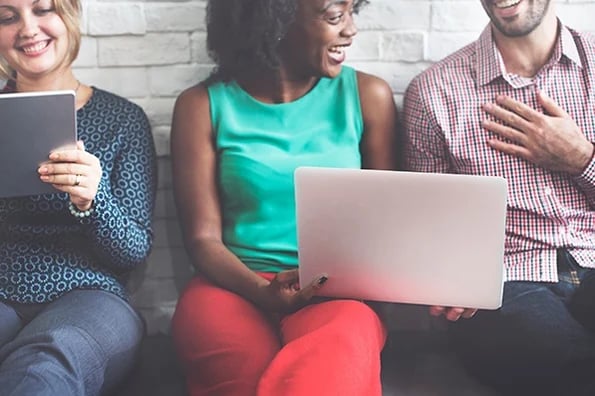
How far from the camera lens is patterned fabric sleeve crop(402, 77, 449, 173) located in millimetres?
1510

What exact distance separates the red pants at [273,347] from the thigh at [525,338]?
0.59 ft

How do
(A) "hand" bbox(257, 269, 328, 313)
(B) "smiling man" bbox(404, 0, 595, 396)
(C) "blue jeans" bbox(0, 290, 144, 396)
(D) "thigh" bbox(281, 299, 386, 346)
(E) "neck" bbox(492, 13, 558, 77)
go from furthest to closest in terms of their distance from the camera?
(E) "neck" bbox(492, 13, 558, 77) → (B) "smiling man" bbox(404, 0, 595, 396) → (A) "hand" bbox(257, 269, 328, 313) → (D) "thigh" bbox(281, 299, 386, 346) → (C) "blue jeans" bbox(0, 290, 144, 396)

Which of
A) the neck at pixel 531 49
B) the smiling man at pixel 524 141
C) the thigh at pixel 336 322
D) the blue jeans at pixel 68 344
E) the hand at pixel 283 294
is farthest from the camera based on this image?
the neck at pixel 531 49

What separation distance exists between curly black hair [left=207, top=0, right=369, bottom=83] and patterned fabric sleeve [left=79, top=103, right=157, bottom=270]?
0.18 meters

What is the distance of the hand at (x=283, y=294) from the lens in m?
1.30

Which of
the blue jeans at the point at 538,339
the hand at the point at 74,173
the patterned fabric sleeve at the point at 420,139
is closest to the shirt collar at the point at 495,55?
the patterned fabric sleeve at the point at 420,139

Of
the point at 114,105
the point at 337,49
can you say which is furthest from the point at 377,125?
the point at 114,105

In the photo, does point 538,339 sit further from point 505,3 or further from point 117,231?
point 117,231

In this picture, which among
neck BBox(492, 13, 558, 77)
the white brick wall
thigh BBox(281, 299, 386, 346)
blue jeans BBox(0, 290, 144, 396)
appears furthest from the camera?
the white brick wall

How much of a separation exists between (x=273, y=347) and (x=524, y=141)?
59cm

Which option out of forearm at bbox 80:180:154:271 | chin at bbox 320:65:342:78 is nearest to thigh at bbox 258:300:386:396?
forearm at bbox 80:180:154:271

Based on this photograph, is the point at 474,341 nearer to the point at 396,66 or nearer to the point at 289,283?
the point at 289,283

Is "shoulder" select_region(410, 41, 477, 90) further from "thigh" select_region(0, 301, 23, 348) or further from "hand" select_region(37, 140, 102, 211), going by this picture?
"thigh" select_region(0, 301, 23, 348)

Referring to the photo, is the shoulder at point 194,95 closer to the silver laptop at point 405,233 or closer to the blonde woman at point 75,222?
the blonde woman at point 75,222
